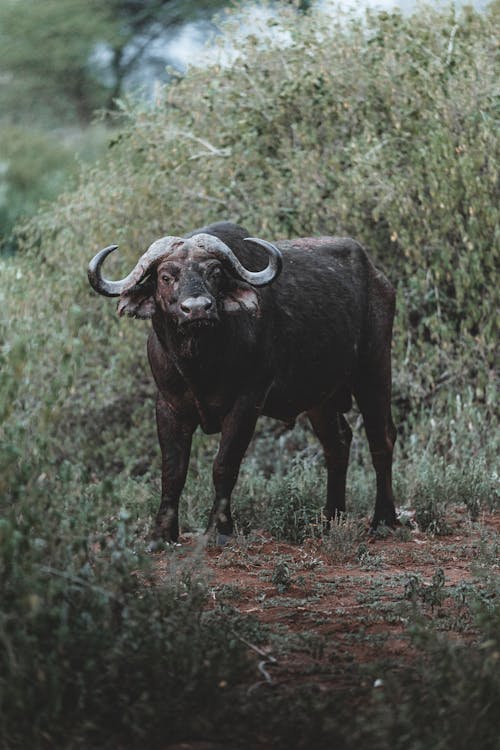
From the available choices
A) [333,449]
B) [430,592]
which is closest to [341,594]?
[430,592]

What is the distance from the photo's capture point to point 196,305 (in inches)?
239

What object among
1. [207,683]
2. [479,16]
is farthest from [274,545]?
[479,16]

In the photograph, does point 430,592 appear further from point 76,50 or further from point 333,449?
point 76,50

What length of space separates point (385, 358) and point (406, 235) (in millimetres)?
2018

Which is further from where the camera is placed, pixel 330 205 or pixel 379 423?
pixel 330 205

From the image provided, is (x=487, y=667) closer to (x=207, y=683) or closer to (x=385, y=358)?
(x=207, y=683)

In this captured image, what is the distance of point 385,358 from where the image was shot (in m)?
8.29

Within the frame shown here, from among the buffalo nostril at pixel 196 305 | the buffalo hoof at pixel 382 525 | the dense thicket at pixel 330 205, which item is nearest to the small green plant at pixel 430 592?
the buffalo nostril at pixel 196 305

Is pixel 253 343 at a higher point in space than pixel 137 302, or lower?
lower

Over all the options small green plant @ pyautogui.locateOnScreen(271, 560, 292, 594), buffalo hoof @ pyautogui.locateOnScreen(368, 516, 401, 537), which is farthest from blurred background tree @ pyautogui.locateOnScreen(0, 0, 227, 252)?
small green plant @ pyautogui.locateOnScreen(271, 560, 292, 594)

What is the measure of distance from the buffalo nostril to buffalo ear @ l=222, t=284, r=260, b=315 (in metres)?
0.49

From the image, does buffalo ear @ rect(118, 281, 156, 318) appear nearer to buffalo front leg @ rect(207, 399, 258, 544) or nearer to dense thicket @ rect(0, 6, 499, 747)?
buffalo front leg @ rect(207, 399, 258, 544)

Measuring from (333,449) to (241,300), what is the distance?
1.90 metres

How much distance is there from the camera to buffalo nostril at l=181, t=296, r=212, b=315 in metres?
6.06
